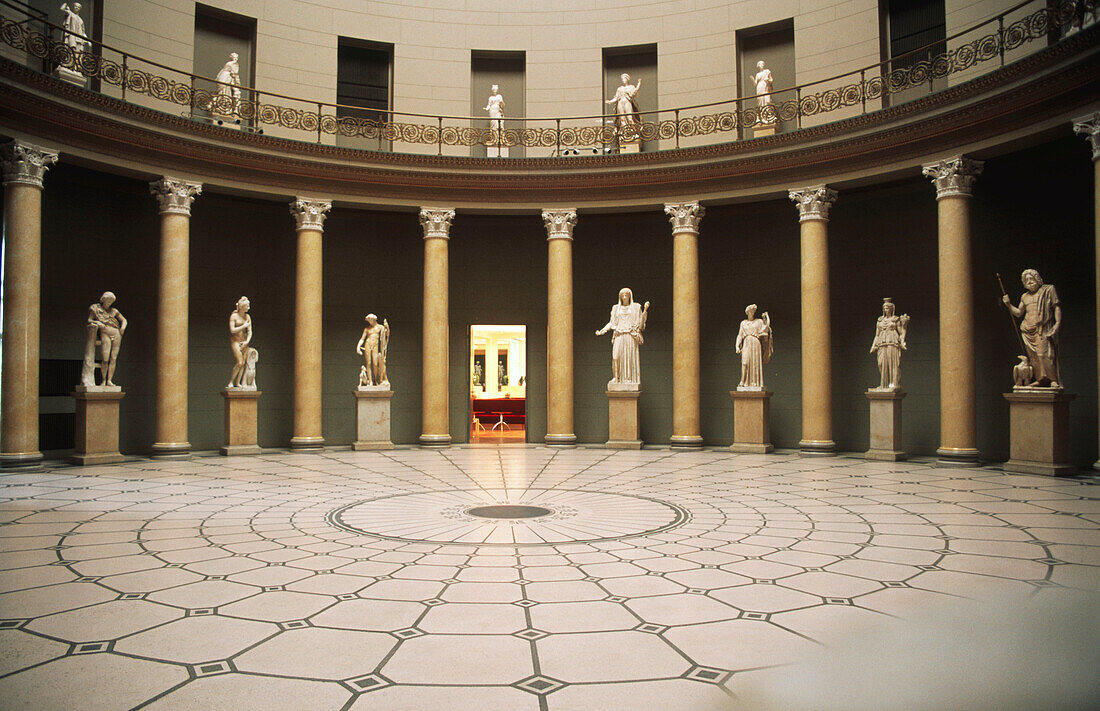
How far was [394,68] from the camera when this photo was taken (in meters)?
18.7

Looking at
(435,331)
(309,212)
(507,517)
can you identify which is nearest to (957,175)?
(507,517)

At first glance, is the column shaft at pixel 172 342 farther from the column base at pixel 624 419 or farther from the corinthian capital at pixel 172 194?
the column base at pixel 624 419

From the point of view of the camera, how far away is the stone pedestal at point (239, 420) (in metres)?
15.2

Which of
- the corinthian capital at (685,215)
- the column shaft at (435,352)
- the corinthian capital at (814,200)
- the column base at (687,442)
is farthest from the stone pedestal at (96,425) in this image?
the corinthian capital at (814,200)

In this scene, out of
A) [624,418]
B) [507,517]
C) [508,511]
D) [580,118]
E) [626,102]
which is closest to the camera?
[507,517]

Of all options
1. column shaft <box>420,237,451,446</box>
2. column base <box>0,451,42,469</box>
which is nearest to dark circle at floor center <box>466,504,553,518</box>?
column shaft <box>420,237,451,446</box>

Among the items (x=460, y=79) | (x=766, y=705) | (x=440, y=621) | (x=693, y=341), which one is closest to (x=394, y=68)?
(x=460, y=79)

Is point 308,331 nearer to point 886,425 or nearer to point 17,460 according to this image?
point 17,460

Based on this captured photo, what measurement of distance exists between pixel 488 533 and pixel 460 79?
1523 cm

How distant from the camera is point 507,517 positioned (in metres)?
7.77

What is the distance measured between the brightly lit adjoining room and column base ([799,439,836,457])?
126mm

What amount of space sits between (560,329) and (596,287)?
2830 mm

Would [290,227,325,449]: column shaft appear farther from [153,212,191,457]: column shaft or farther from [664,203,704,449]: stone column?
[664,203,704,449]: stone column

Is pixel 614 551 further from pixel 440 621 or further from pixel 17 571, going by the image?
pixel 17 571
